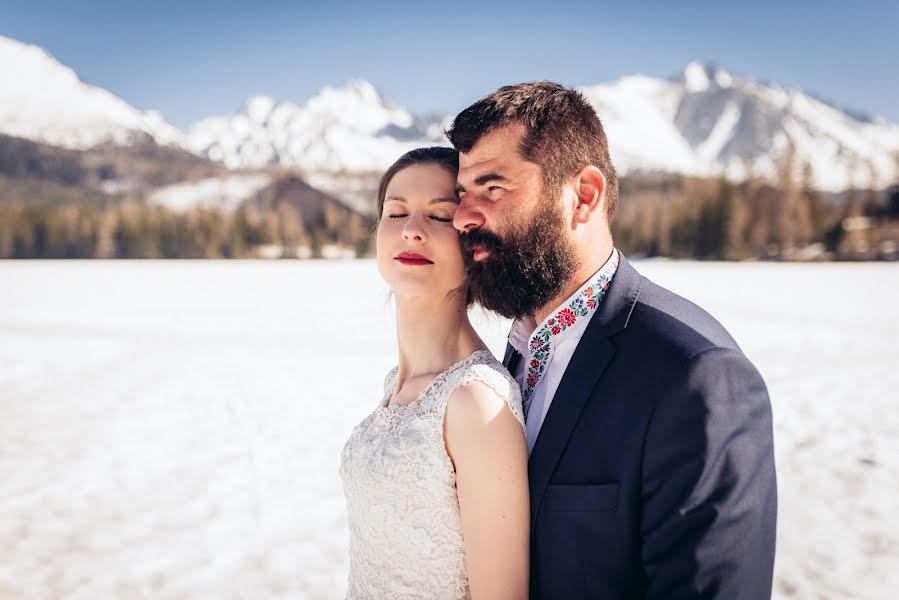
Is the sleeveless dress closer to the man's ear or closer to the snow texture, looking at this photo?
the man's ear

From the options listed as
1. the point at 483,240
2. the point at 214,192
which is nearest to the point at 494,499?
the point at 483,240

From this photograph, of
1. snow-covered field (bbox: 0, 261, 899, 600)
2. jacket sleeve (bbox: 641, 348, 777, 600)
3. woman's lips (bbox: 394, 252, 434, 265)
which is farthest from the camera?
snow-covered field (bbox: 0, 261, 899, 600)

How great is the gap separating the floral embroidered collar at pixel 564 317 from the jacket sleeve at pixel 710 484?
50 centimetres

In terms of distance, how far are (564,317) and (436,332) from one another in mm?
470

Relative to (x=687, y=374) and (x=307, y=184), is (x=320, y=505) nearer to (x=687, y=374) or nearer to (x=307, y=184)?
(x=687, y=374)

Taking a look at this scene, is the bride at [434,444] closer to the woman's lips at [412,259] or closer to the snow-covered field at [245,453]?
the woman's lips at [412,259]

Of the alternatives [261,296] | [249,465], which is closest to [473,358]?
[249,465]

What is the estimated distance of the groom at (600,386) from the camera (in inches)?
62.1

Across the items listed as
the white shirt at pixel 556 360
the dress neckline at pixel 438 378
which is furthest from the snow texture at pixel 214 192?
the white shirt at pixel 556 360

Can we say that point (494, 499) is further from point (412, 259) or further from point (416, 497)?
point (412, 259)

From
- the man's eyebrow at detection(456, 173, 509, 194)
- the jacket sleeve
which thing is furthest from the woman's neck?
the jacket sleeve

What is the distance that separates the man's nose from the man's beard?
0.08 ft

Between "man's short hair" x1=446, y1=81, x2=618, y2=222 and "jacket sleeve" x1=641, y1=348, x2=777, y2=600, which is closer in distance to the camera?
"jacket sleeve" x1=641, y1=348, x2=777, y2=600

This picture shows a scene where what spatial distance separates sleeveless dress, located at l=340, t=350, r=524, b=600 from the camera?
2039 millimetres
